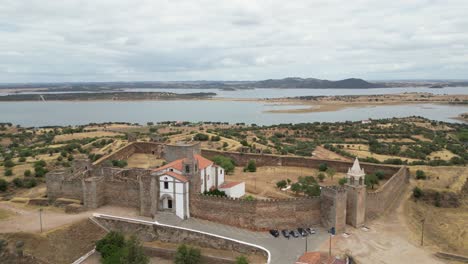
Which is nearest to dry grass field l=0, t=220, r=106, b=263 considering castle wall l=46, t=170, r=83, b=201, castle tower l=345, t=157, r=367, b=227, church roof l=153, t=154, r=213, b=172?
castle wall l=46, t=170, r=83, b=201

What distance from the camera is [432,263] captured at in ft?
68.8

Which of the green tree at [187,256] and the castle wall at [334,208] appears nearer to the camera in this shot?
the green tree at [187,256]

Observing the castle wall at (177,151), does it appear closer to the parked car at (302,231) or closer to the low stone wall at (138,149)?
the low stone wall at (138,149)

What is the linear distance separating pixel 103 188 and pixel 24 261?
24.9 feet

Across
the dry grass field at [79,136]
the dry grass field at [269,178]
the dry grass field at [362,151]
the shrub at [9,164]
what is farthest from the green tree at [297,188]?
the dry grass field at [79,136]

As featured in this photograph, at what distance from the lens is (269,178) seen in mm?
35531

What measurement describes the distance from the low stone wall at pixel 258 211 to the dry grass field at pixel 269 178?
542cm

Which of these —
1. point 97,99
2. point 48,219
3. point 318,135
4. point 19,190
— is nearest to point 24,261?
point 48,219

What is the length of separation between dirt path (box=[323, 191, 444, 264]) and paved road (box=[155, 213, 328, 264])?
1297mm

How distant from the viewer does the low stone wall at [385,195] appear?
26.6 meters

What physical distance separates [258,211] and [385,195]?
978 cm

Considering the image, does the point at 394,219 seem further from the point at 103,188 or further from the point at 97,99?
the point at 97,99

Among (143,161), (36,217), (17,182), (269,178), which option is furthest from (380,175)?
(17,182)

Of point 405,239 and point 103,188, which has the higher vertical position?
point 103,188
